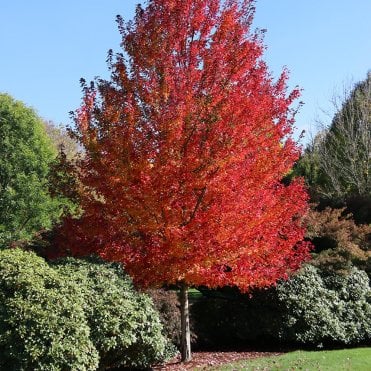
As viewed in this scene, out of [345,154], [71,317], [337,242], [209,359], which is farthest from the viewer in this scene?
[345,154]

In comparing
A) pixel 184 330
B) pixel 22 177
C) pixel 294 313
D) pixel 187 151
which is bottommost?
pixel 184 330

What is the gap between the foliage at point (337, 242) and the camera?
46.0 ft

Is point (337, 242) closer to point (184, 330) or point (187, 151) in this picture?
point (184, 330)

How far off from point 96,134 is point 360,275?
28.4ft

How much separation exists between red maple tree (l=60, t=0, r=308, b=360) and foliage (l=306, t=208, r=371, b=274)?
389cm

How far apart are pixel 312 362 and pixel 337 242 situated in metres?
4.93

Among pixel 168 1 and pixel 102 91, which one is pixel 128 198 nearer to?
pixel 102 91

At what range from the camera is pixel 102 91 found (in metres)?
10.4

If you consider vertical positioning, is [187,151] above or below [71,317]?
above

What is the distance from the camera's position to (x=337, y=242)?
572 inches

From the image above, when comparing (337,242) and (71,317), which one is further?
(337,242)

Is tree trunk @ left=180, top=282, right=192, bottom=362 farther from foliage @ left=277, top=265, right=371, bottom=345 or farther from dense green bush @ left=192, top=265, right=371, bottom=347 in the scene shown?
Answer: foliage @ left=277, top=265, right=371, bottom=345

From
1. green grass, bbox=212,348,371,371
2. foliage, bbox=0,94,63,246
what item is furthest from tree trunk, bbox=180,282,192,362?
foliage, bbox=0,94,63,246

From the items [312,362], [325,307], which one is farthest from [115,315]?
[325,307]
